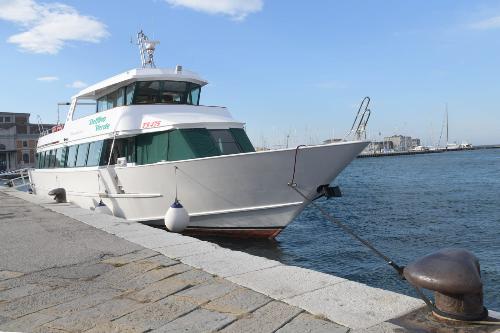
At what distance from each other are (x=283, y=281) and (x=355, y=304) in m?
0.87

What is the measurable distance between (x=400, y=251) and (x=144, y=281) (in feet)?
30.0

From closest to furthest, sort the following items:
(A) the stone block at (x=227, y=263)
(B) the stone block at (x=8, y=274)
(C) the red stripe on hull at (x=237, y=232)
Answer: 1. (A) the stone block at (x=227, y=263)
2. (B) the stone block at (x=8, y=274)
3. (C) the red stripe on hull at (x=237, y=232)

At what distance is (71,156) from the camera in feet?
50.6

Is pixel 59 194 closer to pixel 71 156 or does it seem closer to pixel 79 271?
pixel 71 156

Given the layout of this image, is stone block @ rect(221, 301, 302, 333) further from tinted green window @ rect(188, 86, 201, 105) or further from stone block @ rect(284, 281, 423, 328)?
tinted green window @ rect(188, 86, 201, 105)

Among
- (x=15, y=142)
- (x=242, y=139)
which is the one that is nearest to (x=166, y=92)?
(x=242, y=139)

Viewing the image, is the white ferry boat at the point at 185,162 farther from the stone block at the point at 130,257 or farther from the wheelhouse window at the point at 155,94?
the stone block at the point at 130,257

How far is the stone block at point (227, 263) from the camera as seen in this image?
4.84m

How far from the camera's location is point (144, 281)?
4613mm

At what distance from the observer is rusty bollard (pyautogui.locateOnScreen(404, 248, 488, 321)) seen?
3.12 m

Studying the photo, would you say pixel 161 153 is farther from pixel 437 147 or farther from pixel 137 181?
pixel 437 147

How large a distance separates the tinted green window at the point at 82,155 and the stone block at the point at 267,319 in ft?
38.4

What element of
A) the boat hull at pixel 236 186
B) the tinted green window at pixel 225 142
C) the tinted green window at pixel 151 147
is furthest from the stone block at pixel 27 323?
the tinted green window at pixel 225 142

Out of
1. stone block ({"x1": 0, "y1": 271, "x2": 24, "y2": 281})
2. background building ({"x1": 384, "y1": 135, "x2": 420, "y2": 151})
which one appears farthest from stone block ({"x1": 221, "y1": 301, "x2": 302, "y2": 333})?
background building ({"x1": 384, "y1": 135, "x2": 420, "y2": 151})
